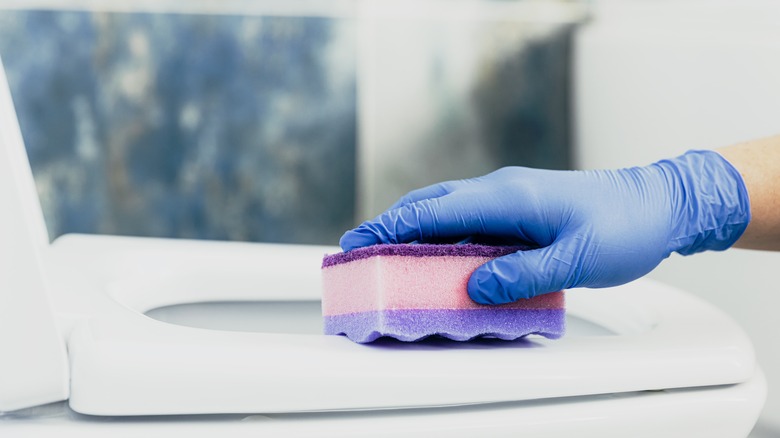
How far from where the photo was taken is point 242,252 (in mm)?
928

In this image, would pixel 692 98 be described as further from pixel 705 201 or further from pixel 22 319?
pixel 22 319

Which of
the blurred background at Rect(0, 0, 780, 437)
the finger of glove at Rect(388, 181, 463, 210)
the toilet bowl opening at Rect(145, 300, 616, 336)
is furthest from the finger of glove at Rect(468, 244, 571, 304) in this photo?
the blurred background at Rect(0, 0, 780, 437)

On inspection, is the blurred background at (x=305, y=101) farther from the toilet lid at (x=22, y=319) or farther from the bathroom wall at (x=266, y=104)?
the toilet lid at (x=22, y=319)

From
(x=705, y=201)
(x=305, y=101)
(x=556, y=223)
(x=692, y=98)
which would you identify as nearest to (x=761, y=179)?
(x=705, y=201)

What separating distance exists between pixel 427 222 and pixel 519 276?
0.28ft

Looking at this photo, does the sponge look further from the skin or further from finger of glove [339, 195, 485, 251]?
the skin

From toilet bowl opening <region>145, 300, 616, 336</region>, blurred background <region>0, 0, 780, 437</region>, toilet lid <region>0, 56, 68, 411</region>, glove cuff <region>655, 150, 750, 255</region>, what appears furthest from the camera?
blurred background <region>0, 0, 780, 437</region>

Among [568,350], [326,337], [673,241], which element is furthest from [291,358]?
[673,241]

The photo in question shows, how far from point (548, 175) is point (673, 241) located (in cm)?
14

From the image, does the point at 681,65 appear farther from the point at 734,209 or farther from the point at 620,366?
the point at 620,366

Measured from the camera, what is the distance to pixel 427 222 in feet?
2.03

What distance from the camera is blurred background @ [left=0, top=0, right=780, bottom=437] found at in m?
1.69

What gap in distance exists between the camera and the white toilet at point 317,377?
1.58 ft

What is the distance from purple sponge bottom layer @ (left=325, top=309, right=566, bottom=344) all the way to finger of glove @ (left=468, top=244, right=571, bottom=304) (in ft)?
0.06
